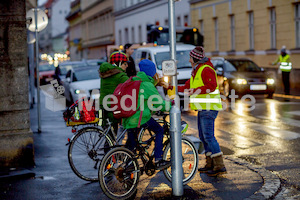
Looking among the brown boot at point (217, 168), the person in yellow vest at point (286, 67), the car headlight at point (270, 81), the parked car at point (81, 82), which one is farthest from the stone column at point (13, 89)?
the person in yellow vest at point (286, 67)

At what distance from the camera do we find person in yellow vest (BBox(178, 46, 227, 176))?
830cm

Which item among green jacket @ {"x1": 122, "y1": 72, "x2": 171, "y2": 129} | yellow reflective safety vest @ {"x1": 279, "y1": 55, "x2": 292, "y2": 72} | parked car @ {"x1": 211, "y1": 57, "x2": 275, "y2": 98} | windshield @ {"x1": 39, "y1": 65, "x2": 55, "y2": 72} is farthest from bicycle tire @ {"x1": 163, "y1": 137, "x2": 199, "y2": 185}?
windshield @ {"x1": 39, "y1": 65, "x2": 55, "y2": 72}

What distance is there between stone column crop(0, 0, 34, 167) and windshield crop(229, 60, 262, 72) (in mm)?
14153

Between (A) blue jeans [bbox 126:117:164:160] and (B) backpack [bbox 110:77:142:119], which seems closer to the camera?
(B) backpack [bbox 110:77:142:119]

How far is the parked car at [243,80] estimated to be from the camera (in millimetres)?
21141

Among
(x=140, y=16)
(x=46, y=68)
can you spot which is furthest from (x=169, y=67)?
(x=140, y=16)

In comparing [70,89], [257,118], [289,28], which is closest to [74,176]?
[257,118]

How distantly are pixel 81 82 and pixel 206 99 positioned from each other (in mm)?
12555

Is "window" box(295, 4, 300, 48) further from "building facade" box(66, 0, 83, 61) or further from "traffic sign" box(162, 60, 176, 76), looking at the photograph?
"building facade" box(66, 0, 83, 61)

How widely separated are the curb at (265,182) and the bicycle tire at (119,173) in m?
1.40

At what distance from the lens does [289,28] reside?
28609 mm

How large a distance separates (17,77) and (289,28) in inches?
848

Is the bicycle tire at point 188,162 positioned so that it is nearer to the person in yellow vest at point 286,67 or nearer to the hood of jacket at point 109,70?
the hood of jacket at point 109,70

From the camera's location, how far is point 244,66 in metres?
22.7
